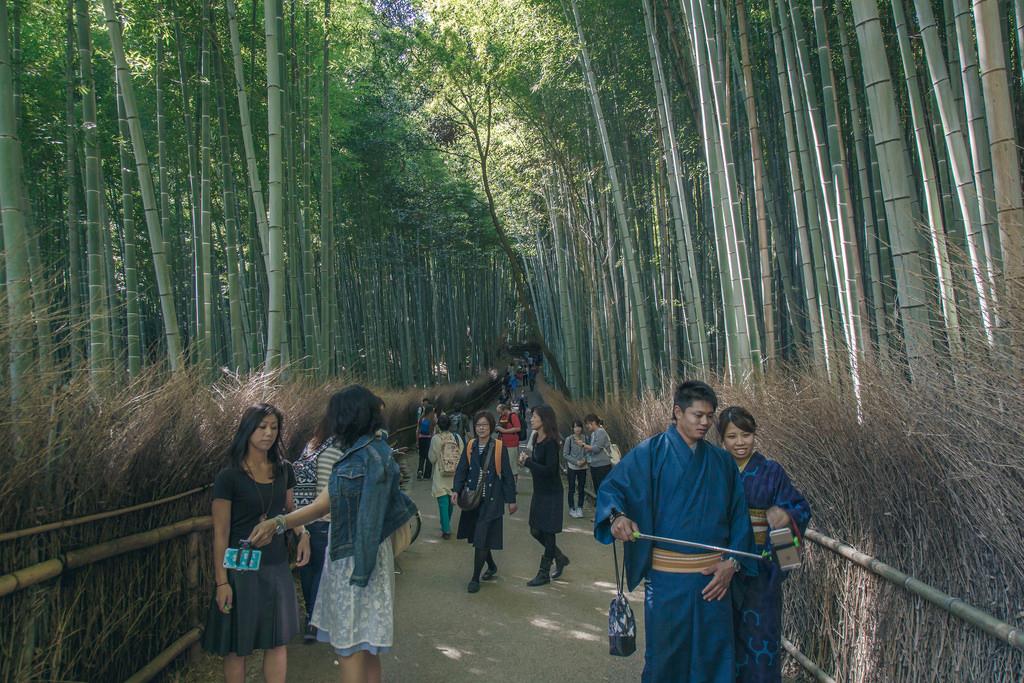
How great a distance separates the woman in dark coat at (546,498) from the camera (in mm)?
4969

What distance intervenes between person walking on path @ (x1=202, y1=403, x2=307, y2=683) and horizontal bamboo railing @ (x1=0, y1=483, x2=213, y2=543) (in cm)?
37

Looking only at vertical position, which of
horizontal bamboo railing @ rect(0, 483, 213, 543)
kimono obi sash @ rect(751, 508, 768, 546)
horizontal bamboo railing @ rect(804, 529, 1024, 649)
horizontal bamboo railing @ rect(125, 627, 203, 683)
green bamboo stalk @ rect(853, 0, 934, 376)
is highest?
green bamboo stalk @ rect(853, 0, 934, 376)

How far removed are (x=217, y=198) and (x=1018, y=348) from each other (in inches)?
421

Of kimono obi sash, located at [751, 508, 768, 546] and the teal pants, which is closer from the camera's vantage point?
kimono obi sash, located at [751, 508, 768, 546]

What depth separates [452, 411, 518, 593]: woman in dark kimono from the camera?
481 cm

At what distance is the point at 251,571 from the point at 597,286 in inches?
387

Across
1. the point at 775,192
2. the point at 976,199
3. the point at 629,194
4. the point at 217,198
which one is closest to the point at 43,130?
the point at 217,198

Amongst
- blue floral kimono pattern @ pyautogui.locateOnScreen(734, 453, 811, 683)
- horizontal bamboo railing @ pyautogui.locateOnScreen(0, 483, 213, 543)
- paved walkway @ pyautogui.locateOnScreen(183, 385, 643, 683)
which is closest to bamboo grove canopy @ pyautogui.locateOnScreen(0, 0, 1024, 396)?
horizontal bamboo railing @ pyautogui.locateOnScreen(0, 483, 213, 543)

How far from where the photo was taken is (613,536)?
2434 mm

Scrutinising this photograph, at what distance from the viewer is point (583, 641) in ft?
12.4

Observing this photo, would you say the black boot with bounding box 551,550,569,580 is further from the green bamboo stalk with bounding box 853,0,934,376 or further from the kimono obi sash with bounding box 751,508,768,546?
the green bamboo stalk with bounding box 853,0,934,376

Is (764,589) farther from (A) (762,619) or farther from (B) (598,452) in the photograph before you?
(B) (598,452)

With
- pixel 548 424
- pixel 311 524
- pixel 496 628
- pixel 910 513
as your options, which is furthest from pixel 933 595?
pixel 548 424

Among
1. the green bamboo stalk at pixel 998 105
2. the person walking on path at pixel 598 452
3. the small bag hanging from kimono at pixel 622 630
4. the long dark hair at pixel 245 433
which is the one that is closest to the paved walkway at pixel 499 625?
the small bag hanging from kimono at pixel 622 630
